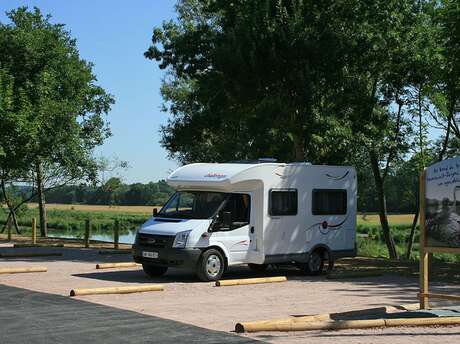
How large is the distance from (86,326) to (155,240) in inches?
245

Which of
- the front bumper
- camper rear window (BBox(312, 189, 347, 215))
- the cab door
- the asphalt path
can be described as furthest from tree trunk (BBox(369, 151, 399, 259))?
the asphalt path

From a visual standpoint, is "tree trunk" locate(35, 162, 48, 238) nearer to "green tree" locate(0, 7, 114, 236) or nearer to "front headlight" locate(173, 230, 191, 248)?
"green tree" locate(0, 7, 114, 236)

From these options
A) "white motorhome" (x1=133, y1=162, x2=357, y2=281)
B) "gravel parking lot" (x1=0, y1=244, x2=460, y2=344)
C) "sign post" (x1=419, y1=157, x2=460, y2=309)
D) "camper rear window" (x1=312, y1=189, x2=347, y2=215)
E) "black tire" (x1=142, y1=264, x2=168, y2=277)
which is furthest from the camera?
"camper rear window" (x1=312, y1=189, x2=347, y2=215)

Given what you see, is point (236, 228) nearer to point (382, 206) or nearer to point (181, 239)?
point (181, 239)

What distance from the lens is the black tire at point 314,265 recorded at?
17.7 metres

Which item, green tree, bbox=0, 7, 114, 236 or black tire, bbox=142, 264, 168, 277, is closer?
black tire, bbox=142, 264, 168, 277

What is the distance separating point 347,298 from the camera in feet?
43.6

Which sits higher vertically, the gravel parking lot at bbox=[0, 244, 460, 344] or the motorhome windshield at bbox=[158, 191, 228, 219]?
the motorhome windshield at bbox=[158, 191, 228, 219]

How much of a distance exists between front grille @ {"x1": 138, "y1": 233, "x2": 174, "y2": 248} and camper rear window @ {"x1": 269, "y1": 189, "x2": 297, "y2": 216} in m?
2.70

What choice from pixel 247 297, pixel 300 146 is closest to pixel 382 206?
pixel 300 146

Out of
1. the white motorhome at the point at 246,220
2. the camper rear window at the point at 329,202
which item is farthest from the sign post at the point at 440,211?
the camper rear window at the point at 329,202

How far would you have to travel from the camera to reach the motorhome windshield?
1600 cm

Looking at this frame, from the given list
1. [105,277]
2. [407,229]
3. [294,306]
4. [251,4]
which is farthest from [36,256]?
[407,229]

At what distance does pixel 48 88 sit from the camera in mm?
31188
